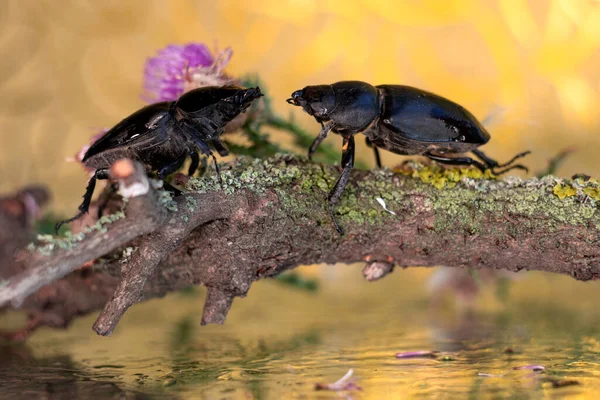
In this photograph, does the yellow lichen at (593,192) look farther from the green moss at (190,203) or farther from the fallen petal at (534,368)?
the green moss at (190,203)

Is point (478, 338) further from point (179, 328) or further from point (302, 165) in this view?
point (179, 328)

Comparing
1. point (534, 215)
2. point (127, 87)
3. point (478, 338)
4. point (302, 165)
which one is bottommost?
point (478, 338)

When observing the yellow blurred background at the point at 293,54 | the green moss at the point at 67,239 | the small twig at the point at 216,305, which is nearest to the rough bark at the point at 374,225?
the small twig at the point at 216,305

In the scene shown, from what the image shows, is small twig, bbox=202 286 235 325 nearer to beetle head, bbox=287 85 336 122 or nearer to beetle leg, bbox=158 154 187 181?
beetle leg, bbox=158 154 187 181

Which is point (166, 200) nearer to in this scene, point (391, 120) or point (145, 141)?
point (145, 141)

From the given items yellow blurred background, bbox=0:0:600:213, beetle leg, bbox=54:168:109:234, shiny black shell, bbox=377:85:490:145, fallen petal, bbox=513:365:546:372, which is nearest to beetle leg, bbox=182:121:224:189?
beetle leg, bbox=54:168:109:234

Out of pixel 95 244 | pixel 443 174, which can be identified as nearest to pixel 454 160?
pixel 443 174

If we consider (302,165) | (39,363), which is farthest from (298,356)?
(39,363)
